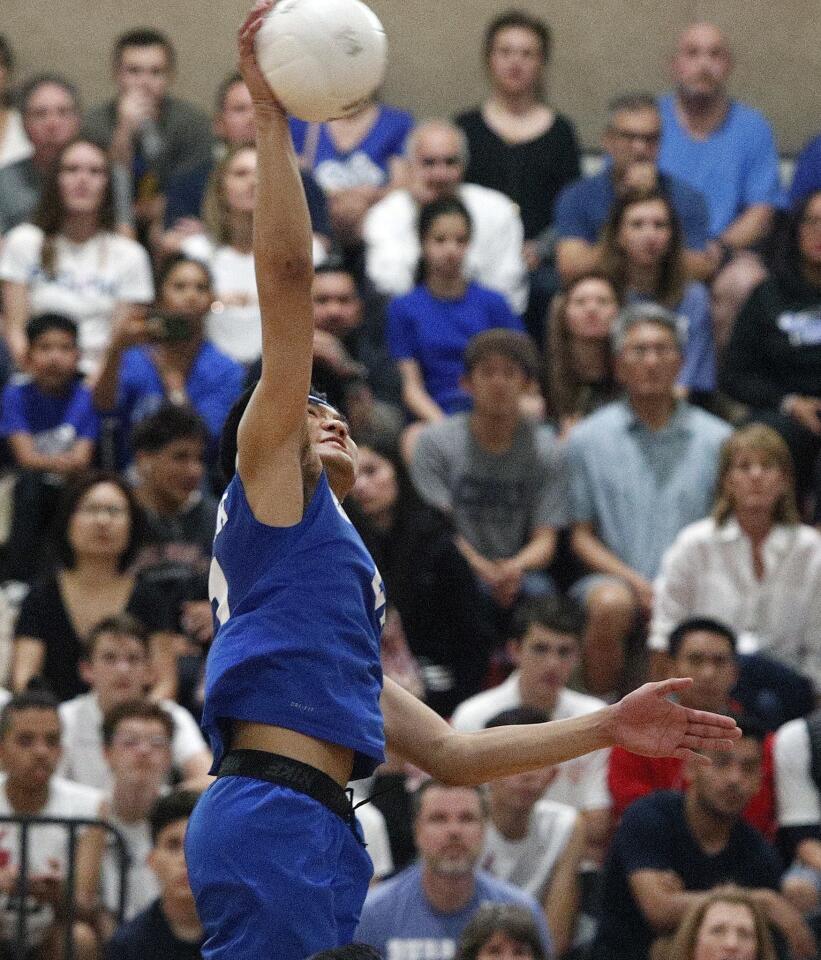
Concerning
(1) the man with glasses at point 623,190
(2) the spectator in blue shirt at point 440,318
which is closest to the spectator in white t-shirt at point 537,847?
(2) the spectator in blue shirt at point 440,318

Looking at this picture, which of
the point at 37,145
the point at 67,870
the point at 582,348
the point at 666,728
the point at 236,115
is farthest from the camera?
the point at 37,145

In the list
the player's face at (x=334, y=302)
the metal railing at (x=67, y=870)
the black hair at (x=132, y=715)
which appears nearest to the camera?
the metal railing at (x=67, y=870)

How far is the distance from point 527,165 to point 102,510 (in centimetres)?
382

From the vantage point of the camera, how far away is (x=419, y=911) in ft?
21.7

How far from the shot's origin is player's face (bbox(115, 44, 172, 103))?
1058 cm

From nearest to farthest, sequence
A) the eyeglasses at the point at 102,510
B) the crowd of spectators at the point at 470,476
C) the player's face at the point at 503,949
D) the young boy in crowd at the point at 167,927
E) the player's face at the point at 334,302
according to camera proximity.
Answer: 1. the player's face at the point at 503,949
2. the young boy in crowd at the point at 167,927
3. the crowd of spectators at the point at 470,476
4. the eyeglasses at the point at 102,510
5. the player's face at the point at 334,302

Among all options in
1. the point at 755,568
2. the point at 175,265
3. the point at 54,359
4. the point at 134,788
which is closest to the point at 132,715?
the point at 134,788

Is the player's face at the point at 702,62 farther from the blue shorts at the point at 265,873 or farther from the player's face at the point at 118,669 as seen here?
the blue shorts at the point at 265,873

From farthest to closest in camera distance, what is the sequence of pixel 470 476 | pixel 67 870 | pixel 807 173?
pixel 807 173 → pixel 470 476 → pixel 67 870

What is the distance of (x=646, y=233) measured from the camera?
941 cm

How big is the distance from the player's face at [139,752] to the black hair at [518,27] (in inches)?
196

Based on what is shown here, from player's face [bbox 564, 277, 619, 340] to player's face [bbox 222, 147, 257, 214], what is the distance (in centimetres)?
153

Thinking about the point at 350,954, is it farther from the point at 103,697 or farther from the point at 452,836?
the point at 103,697

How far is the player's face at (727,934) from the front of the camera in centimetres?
616
